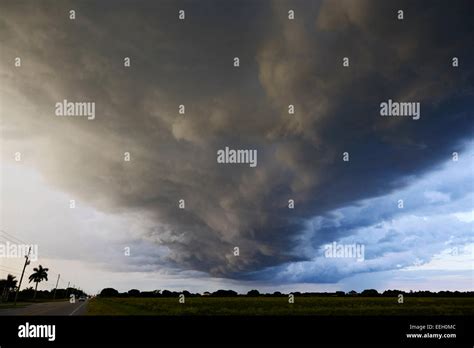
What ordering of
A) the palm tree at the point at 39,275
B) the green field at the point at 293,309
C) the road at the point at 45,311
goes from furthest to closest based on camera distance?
the palm tree at the point at 39,275
the road at the point at 45,311
the green field at the point at 293,309

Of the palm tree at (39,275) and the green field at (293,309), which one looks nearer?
the green field at (293,309)

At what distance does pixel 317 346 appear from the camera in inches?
658

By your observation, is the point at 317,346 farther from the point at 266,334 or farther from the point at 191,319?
the point at 191,319

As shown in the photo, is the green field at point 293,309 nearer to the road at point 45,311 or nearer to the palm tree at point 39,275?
the road at point 45,311

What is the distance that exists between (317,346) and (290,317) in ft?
5.33

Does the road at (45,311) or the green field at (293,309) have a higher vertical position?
the green field at (293,309)

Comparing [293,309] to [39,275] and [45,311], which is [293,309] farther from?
[39,275]

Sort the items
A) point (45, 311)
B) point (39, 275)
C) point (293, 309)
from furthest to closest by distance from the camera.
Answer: point (39, 275), point (45, 311), point (293, 309)

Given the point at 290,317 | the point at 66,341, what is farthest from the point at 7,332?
the point at 290,317

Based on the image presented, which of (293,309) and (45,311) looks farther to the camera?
(45,311)

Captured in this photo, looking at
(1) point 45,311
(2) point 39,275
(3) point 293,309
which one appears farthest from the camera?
(2) point 39,275

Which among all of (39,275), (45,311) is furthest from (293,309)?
(39,275)

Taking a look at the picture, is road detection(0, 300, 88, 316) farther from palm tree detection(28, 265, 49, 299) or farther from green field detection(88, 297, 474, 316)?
palm tree detection(28, 265, 49, 299)

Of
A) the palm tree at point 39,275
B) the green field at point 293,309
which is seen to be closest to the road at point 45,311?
the green field at point 293,309
